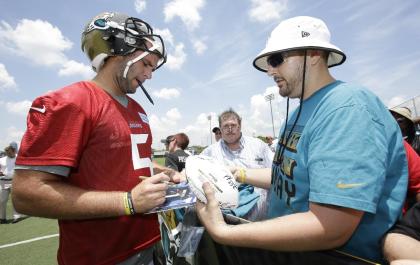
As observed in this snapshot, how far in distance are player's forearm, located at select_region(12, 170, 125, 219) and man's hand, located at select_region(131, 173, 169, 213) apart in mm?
97

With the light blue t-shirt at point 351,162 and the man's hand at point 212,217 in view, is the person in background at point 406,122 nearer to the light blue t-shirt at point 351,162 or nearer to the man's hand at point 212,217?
the light blue t-shirt at point 351,162

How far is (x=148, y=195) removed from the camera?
1.77 m

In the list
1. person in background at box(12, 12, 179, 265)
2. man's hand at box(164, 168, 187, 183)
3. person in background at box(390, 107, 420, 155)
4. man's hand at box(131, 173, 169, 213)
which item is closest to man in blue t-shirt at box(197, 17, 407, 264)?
man's hand at box(131, 173, 169, 213)

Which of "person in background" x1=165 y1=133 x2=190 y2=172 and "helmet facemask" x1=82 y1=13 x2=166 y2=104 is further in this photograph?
"person in background" x1=165 y1=133 x2=190 y2=172

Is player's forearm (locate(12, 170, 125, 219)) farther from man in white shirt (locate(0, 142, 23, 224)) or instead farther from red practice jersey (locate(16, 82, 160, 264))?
man in white shirt (locate(0, 142, 23, 224))

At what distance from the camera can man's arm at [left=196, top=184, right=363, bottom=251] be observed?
4.13 feet

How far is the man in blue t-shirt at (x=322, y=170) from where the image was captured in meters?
1.23

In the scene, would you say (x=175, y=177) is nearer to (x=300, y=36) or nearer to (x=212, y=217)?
(x=212, y=217)

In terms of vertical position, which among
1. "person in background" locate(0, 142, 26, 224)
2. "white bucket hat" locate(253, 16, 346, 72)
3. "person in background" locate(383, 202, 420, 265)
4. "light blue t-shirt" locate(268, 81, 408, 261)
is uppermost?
"white bucket hat" locate(253, 16, 346, 72)

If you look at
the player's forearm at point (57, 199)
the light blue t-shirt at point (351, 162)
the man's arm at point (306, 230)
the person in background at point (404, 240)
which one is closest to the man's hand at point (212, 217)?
the man's arm at point (306, 230)

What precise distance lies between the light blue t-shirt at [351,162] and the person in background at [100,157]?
0.91 m

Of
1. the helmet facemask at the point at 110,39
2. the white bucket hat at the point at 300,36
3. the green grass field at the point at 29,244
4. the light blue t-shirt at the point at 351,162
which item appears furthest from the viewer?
the green grass field at the point at 29,244

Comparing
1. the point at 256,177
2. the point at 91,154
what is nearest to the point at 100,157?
the point at 91,154

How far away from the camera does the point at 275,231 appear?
136cm
